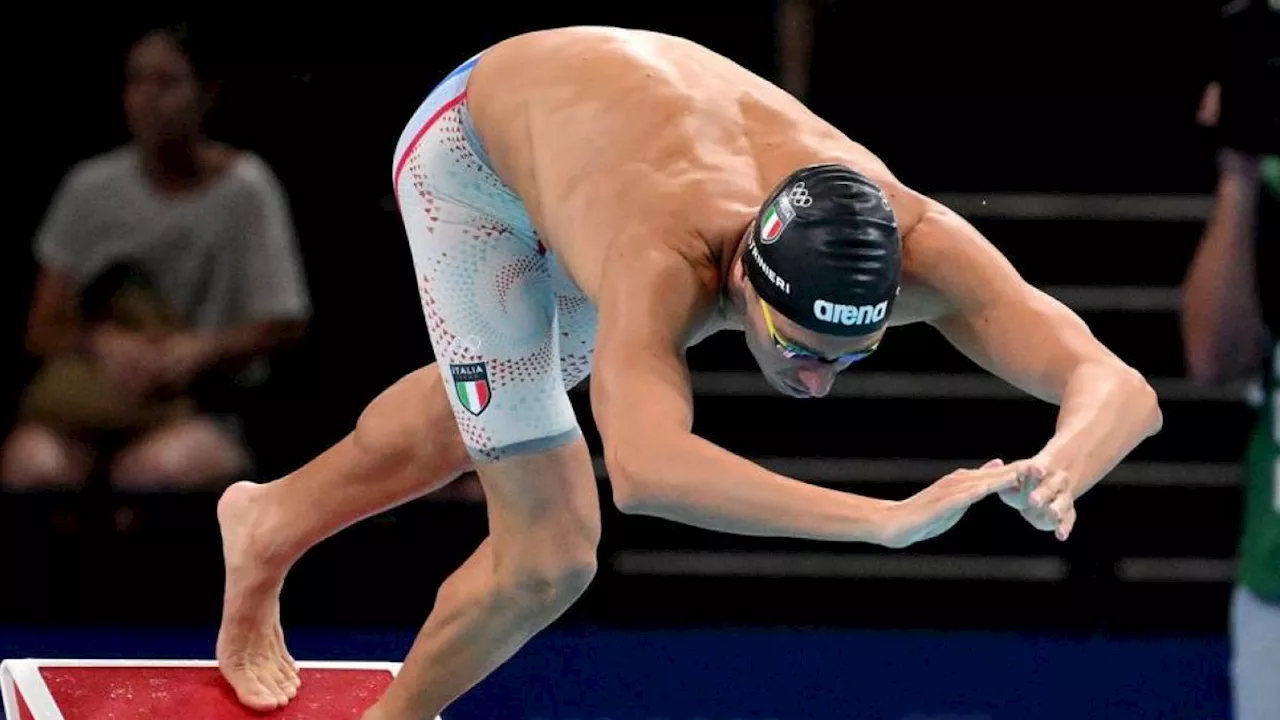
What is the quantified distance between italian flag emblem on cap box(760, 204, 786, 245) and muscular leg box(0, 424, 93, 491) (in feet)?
11.9

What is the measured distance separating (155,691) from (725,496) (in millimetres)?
2031

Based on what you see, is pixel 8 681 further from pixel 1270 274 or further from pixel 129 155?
pixel 1270 274

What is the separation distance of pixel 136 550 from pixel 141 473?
0.75 feet

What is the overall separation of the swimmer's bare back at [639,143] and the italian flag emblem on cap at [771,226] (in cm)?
14

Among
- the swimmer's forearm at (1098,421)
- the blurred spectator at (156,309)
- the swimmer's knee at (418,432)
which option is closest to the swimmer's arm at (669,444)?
the swimmer's forearm at (1098,421)

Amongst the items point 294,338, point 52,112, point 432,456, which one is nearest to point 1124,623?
point 294,338

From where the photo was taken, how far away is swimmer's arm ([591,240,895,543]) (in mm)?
3135

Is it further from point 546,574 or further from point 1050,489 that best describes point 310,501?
point 1050,489

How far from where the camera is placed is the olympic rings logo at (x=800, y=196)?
3.42 meters

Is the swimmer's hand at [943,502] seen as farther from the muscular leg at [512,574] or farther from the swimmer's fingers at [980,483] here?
the muscular leg at [512,574]

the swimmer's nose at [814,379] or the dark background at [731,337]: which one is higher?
the swimmer's nose at [814,379]

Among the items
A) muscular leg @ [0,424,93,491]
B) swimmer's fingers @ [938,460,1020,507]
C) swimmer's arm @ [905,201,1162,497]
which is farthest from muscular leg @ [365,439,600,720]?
muscular leg @ [0,424,93,491]

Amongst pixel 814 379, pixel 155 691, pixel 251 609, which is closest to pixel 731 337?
pixel 251 609

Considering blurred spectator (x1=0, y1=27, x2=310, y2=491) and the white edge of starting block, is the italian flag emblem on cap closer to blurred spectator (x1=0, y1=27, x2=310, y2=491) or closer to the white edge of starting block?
the white edge of starting block
